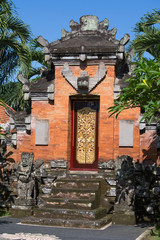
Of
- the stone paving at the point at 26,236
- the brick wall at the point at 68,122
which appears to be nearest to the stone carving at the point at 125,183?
the brick wall at the point at 68,122

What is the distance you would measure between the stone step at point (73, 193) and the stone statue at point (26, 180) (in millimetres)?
804

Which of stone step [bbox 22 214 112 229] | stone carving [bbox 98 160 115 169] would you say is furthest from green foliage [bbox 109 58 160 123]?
stone carving [bbox 98 160 115 169]

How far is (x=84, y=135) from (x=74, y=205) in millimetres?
2932

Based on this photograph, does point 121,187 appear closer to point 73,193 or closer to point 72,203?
point 73,193

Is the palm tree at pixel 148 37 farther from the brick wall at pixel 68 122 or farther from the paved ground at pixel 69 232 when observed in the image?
the paved ground at pixel 69 232

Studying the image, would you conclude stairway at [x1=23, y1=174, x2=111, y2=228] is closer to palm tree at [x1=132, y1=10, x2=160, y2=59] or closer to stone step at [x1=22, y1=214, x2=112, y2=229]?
stone step at [x1=22, y1=214, x2=112, y2=229]

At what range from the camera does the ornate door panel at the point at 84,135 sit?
42.8ft

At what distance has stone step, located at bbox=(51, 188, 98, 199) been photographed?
37.0 feet

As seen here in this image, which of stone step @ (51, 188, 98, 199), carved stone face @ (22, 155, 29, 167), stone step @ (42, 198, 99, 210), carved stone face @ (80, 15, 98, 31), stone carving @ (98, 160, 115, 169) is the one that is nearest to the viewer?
stone step @ (42, 198, 99, 210)

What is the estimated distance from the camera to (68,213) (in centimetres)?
1063

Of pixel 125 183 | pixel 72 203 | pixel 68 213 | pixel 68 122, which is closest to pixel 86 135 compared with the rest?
pixel 68 122

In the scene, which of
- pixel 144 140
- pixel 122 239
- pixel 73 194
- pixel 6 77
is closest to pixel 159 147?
pixel 144 140

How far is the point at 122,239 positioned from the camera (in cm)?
880

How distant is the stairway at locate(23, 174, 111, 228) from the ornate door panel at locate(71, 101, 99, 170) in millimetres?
867
